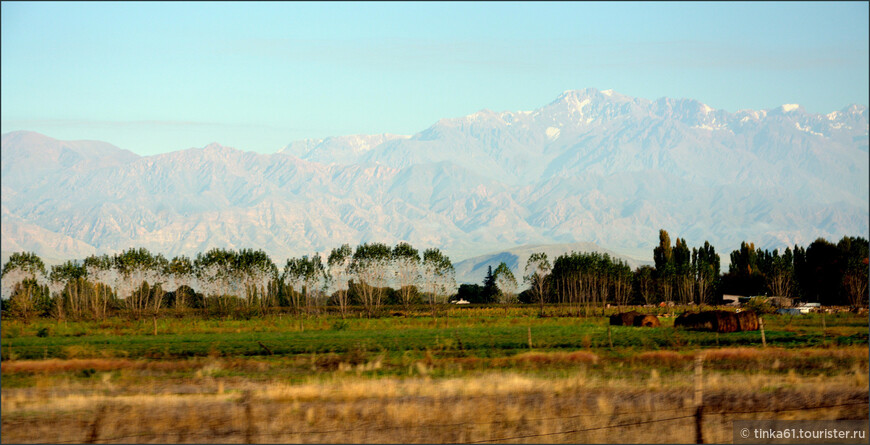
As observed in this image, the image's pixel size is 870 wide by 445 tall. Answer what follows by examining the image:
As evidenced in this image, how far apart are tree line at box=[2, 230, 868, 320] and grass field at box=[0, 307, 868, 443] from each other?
6078 cm

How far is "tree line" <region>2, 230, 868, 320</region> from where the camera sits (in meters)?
106

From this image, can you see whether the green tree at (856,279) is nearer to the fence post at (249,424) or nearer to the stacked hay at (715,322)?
the stacked hay at (715,322)

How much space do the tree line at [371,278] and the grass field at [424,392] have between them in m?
60.8

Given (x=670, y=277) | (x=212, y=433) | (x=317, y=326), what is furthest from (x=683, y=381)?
(x=670, y=277)

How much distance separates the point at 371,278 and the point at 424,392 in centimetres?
10102

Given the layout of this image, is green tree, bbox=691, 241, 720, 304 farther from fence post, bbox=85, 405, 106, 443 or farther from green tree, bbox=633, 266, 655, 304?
fence post, bbox=85, 405, 106, 443

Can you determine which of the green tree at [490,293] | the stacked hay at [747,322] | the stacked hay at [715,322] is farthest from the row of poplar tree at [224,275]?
the stacked hay at [747,322]

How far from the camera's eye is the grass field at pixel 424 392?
739 inches

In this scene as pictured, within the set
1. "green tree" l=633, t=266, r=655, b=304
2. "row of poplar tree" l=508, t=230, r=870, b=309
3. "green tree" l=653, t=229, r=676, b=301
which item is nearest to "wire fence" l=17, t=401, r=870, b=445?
"row of poplar tree" l=508, t=230, r=870, b=309

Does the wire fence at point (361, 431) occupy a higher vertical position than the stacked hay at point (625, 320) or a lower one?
lower

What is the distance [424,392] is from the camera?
2358 cm

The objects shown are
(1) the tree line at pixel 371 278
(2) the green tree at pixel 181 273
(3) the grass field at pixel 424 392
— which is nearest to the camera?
(3) the grass field at pixel 424 392

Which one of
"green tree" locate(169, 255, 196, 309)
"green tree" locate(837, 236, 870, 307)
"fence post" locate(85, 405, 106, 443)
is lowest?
"fence post" locate(85, 405, 106, 443)

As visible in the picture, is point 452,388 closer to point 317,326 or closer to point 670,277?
point 317,326
